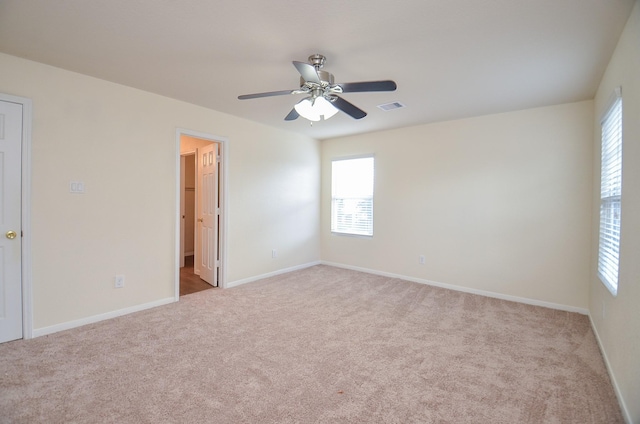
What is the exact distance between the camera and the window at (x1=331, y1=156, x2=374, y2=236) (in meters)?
5.25

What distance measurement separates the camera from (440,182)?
4.43 m

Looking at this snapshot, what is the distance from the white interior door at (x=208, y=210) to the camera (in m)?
4.34

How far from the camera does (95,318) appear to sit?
119 inches

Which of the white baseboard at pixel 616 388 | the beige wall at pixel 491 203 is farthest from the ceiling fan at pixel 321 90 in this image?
the white baseboard at pixel 616 388

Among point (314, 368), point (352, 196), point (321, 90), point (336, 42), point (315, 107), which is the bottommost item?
point (314, 368)

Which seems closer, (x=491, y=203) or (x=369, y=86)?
(x=369, y=86)

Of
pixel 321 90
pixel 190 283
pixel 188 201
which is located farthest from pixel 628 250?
pixel 188 201

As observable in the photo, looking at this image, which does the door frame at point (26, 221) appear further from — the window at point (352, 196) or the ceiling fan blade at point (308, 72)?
the window at point (352, 196)

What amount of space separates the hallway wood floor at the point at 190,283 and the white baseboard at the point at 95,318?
1.62 ft

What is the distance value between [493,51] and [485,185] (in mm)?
2120

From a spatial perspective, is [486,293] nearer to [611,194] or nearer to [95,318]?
[611,194]

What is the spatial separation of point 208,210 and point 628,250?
4.54 meters

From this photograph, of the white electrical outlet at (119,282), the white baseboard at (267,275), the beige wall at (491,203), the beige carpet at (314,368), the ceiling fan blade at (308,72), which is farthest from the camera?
the white baseboard at (267,275)

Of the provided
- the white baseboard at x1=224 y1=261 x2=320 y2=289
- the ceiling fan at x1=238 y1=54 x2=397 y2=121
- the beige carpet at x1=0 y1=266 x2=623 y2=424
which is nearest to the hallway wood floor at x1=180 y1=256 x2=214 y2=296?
the white baseboard at x1=224 y1=261 x2=320 y2=289
